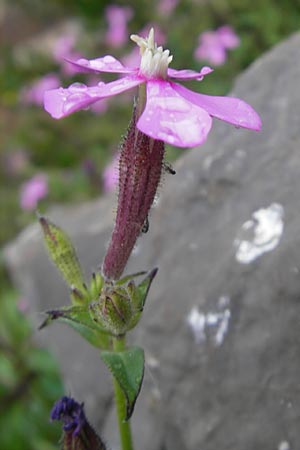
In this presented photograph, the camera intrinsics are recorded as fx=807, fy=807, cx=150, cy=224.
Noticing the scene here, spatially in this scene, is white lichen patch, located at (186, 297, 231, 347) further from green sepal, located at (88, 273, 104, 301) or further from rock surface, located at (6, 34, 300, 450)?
green sepal, located at (88, 273, 104, 301)

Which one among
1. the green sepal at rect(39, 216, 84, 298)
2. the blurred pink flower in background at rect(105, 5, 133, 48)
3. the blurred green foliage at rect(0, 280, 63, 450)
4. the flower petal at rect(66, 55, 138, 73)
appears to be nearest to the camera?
the flower petal at rect(66, 55, 138, 73)

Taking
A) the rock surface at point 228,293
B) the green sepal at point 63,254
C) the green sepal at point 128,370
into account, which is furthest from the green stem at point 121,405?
the rock surface at point 228,293

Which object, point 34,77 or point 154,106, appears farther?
point 34,77

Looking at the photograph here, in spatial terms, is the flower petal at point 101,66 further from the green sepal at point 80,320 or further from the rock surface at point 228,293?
the rock surface at point 228,293

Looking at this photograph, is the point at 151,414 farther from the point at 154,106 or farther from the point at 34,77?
the point at 34,77

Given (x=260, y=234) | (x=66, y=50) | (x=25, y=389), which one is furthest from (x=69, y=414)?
(x=66, y=50)

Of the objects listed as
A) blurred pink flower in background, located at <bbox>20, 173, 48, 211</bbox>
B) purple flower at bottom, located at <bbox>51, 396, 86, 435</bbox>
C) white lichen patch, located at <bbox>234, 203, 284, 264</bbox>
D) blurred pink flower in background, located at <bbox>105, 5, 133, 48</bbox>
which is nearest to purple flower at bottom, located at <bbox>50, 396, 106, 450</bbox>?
purple flower at bottom, located at <bbox>51, 396, 86, 435</bbox>

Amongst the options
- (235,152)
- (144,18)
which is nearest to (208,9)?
(144,18)
